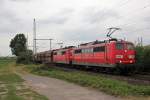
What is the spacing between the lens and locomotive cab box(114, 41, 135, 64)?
28.7 meters

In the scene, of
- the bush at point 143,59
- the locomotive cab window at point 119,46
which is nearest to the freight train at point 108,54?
the locomotive cab window at point 119,46

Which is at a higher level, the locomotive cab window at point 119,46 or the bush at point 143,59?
the locomotive cab window at point 119,46

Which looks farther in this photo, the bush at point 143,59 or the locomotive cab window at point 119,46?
the bush at point 143,59

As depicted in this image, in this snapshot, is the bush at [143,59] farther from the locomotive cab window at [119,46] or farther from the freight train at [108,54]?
the locomotive cab window at [119,46]

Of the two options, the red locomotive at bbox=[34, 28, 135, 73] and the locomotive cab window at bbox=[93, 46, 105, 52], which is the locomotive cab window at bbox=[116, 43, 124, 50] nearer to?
the red locomotive at bbox=[34, 28, 135, 73]

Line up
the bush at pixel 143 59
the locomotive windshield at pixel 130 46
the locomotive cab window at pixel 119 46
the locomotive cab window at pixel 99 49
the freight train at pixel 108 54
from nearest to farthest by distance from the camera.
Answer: the freight train at pixel 108 54 < the locomotive cab window at pixel 119 46 < the locomotive windshield at pixel 130 46 < the locomotive cab window at pixel 99 49 < the bush at pixel 143 59

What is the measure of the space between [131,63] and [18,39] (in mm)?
106727

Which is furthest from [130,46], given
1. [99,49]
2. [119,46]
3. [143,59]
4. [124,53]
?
[99,49]

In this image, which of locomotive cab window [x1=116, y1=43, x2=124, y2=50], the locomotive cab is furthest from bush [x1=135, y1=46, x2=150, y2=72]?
locomotive cab window [x1=116, y1=43, x2=124, y2=50]

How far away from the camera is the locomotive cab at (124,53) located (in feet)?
94.2

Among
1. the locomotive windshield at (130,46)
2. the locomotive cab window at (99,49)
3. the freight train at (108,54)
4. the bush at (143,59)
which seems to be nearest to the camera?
the freight train at (108,54)

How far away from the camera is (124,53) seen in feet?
95.3

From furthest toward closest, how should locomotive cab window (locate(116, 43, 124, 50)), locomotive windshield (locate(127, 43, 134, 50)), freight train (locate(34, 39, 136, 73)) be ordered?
locomotive windshield (locate(127, 43, 134, 50)) → locomotive cab window (locate(116, 43, 124, 50)) → freight train (locate(34, 39, 136, 73))

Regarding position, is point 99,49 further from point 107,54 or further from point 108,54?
point 108,54
